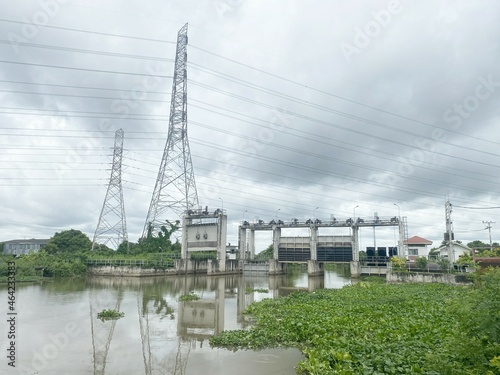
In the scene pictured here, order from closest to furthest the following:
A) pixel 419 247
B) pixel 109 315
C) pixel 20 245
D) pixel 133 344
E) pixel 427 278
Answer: pixel 133 344 < pixel 109 315 < pixel 427 278 < pixel 419 247 < pixel 20 245

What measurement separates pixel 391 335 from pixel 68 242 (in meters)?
70.8

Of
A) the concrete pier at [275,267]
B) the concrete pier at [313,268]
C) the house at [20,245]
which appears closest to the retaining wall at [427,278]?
the concrete pier at [313,268]

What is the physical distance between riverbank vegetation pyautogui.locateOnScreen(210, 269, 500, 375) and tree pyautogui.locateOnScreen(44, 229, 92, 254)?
192 ft

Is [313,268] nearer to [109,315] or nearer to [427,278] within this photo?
[427,278]

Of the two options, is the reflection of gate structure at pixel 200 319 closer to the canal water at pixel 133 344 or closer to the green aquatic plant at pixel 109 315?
the canal water at pixel 133 344

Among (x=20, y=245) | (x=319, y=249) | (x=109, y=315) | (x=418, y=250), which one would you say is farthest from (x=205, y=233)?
(x=20, y=245)

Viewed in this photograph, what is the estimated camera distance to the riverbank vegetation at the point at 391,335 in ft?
22.3

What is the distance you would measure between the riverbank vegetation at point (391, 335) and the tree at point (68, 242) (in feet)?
192

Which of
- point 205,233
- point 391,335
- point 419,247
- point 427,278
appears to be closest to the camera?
point 391,335

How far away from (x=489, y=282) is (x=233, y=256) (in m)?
70.6

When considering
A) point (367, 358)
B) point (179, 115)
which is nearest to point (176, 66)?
point (179, 115)

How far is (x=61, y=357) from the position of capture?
11.5 meters

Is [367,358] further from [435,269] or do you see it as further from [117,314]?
[435,269]

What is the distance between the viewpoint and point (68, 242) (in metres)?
68.9
